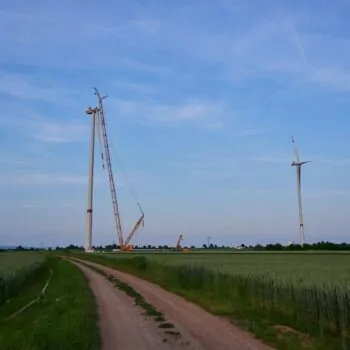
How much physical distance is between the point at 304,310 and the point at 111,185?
133m

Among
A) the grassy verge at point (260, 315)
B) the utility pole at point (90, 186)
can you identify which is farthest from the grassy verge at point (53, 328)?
the utility pole at point (90, 186)

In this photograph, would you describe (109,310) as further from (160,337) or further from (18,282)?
(18,282)

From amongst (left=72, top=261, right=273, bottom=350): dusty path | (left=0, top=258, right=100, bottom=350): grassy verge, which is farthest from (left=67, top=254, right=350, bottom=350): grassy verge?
(left=0, top=258, right=100, bottom=350): grassy verge

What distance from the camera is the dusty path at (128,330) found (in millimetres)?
14734

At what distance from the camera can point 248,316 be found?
21.7 m

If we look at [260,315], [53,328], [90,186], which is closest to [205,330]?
[260,315]

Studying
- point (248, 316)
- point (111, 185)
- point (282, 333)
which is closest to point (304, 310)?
point (248, 316)

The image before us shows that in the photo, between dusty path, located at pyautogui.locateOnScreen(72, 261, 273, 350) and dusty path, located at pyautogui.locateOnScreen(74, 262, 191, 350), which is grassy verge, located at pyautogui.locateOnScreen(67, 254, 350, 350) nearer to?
dusty path, located at pyautogui.locateOnScreen(72, 261, 273, 350)

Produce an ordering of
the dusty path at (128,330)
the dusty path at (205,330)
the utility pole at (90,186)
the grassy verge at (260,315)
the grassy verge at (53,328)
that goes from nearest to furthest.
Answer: the grassy verge at (53,328)
the dusty path at (128,330)
the dusty path at (205,330)
the grassy verge at (260,315)
the utility pole at (90,186)

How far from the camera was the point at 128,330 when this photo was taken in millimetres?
17656

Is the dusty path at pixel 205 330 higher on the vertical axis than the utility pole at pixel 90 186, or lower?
lower

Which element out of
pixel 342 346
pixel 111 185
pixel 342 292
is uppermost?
pixel 111 185

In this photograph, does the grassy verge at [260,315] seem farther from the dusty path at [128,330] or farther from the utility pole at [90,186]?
the utility pole at [90,186]

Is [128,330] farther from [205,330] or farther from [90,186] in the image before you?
[90,186]
